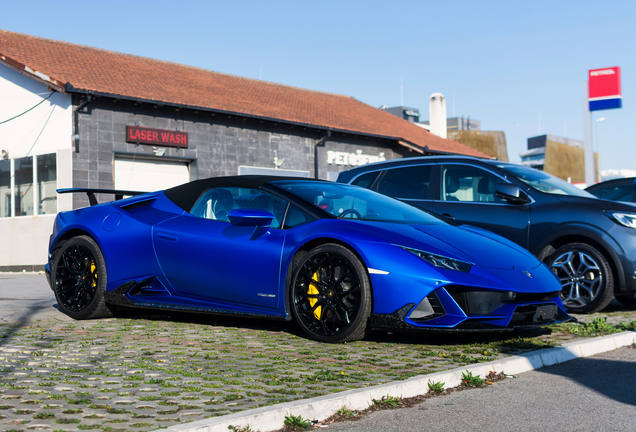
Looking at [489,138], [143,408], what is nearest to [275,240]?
[143,408]

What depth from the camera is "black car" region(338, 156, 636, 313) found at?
23.0ft

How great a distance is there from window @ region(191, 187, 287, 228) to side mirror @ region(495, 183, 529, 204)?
9.84 feet

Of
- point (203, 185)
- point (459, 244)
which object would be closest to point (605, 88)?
point (459, 244)

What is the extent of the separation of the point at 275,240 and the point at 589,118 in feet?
54.1

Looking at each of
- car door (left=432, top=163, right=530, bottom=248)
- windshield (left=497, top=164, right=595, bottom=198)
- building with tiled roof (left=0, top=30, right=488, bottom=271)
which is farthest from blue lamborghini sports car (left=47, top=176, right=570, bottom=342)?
building with tiled roof (left=0, top=30, right=488, bottom=271)

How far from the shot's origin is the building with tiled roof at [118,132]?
18547 millimetres

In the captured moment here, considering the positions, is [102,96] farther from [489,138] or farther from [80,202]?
[489,138]

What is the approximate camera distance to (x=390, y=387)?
11.7ft

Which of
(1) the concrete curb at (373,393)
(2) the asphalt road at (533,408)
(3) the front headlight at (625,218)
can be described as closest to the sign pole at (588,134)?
(3) the front headlight at (625,218)

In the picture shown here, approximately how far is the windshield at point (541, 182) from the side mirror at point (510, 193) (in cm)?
26

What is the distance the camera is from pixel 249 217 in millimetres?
5184

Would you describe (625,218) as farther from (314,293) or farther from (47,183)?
(47,183)

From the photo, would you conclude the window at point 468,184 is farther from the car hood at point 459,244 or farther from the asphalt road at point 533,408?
the asphalt road at point 533,408

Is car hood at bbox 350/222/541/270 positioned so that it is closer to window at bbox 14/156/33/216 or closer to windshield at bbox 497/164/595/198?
windshield at bbox 497/164/595/198
